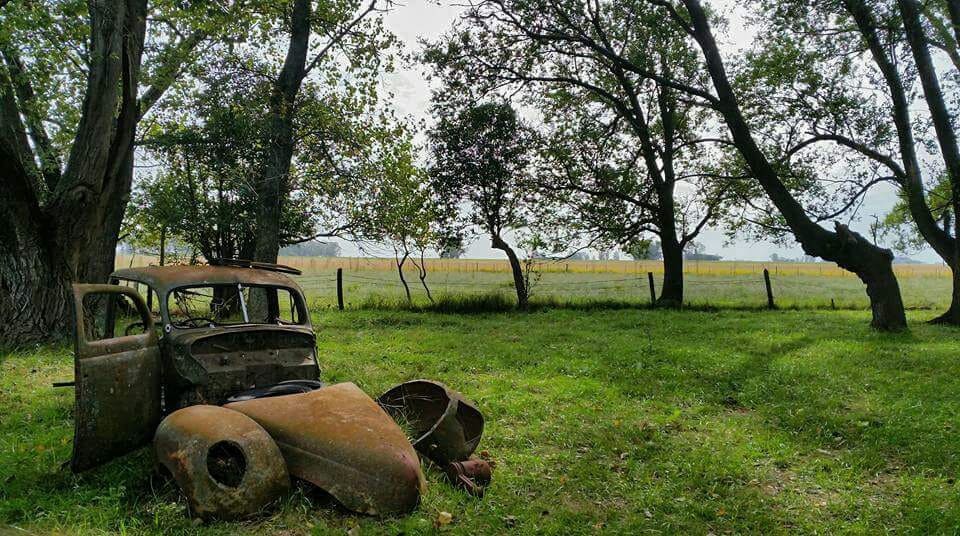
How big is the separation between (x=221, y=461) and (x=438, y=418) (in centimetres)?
221

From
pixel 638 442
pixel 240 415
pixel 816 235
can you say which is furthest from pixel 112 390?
pixel 816 235

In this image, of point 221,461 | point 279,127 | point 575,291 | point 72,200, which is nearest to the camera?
point 221,461

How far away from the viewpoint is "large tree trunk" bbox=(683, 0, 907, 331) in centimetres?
1389

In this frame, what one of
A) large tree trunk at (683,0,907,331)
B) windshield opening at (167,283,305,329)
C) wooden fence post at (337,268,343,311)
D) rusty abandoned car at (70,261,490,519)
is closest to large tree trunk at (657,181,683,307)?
large tree trunk at (683,0,907,331)

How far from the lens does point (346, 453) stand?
426 cm

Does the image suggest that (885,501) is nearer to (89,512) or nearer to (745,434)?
(745,434)

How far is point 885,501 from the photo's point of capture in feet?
16.5

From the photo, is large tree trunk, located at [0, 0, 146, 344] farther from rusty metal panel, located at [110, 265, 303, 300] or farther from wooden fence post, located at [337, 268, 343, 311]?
wooden fence post, located at [337, 268, 343, 311]

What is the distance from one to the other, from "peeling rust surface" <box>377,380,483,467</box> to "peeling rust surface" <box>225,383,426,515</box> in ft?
2.19

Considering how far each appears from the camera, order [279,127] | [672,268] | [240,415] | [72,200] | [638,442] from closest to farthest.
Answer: [240,415] < [638,442] < [72,200] < [279,127] < [672,268]

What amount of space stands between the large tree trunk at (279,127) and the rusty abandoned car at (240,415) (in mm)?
9111

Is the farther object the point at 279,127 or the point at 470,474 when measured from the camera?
the point at 279,127

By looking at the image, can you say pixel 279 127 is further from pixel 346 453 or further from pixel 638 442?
pixel 346 453

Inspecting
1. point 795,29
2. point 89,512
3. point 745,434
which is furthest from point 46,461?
point 795,29
